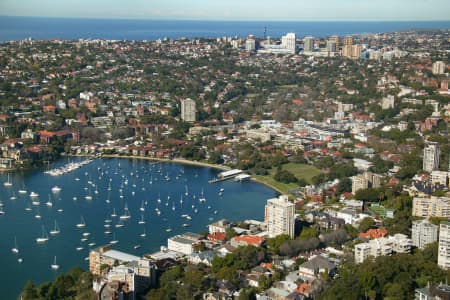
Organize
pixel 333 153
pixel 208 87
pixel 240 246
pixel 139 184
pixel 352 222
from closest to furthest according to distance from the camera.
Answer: pixel 240 246 → pixel 352 222 → pixel 139 184 → pixel 333 153 → pixel 208 87

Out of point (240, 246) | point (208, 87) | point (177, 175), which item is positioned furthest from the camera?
point (208, 87)

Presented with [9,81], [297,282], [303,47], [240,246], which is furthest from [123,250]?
[303,47]

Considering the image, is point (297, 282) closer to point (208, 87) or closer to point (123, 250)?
point (123, 250)

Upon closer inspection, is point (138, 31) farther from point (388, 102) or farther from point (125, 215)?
point (125, 215)

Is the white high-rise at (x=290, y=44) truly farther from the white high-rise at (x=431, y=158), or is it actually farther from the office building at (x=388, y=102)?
the white high-rise at (x=431, y=158)

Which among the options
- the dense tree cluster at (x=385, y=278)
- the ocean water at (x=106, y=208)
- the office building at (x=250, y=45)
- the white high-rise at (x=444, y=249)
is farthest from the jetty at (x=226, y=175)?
the office building at (x=250, y=45)

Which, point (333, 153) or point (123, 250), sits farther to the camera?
point (333, 153)

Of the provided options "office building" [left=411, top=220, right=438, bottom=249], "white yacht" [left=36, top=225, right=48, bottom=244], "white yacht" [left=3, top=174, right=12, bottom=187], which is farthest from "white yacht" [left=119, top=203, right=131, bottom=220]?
"office building" [left=411, top=220, right=438, bottom=249]
